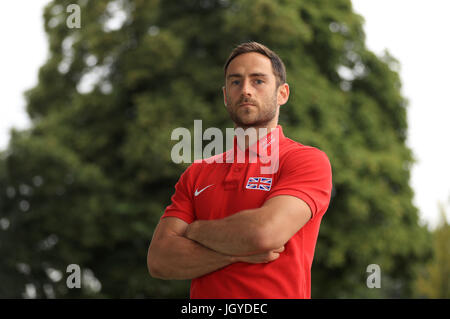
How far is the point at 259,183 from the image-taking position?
2879mm

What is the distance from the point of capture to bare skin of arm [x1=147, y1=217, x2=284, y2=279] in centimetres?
274

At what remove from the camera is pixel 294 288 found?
2.65 meters

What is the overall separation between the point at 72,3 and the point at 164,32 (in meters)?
A: 3.86

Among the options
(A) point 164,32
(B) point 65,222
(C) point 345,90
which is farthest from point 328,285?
(A) point 164,32

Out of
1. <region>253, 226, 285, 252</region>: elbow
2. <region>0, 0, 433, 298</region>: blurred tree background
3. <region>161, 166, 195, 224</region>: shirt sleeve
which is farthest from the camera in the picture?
<region>0, 0, 433, 298</region>: blurred tree background

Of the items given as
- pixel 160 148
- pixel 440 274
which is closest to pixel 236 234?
pixel 160 148

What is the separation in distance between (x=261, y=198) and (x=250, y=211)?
16 centimetres

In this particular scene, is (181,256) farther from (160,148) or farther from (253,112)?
(160,148)

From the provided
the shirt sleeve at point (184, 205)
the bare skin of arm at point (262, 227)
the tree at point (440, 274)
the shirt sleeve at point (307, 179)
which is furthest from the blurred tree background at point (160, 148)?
the tree at point (440, 274)

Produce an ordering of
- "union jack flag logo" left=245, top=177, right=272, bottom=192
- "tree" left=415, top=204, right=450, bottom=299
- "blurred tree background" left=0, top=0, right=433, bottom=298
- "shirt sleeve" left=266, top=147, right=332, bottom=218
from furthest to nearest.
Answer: "tree" left=415, top=204, right=450, bottom=299
"blurred tree background" left=0, top=0, right=433, bottom=298
"union jack flag logo" left=245, top=177, right=272, bottom=192
"shirt sleeve" left=266, top=147, right=332, bottom=218

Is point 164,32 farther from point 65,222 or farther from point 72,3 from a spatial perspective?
point 65,222

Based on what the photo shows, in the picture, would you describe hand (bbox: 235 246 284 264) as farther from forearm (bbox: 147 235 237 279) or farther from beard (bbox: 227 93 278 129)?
beard (bbox: 227 93 278 129)

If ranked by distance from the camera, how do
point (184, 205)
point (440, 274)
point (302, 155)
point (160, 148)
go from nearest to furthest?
point (302, 155)
point (184, 205)
point (160, 148)
point (440, 274)

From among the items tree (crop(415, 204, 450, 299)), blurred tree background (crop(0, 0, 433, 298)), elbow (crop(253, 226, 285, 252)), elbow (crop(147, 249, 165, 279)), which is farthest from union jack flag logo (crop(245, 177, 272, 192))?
tree (crop(415, 204, 450, 299))
